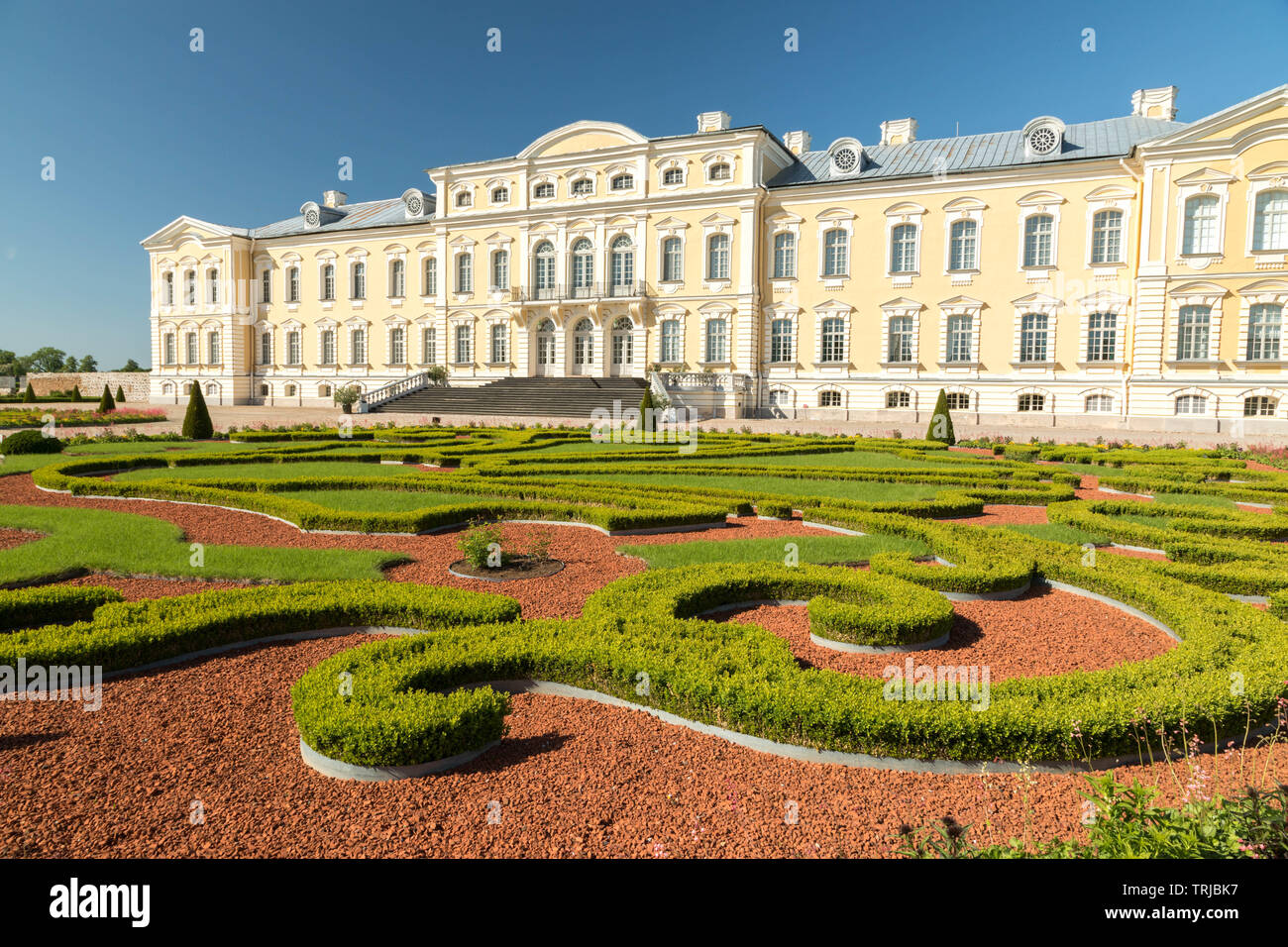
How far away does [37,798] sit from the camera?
3410mm

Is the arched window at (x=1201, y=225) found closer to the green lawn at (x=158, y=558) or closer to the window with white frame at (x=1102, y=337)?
the window with white frame at (x=1102, y=337)

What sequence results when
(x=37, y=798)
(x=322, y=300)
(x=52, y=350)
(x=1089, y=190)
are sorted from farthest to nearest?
(x=52, y=350) < (x=322, y=300) < (x=1089, y=190) < (x=37, y=798)

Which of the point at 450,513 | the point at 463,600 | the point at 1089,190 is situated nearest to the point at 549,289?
the point at 1089,190

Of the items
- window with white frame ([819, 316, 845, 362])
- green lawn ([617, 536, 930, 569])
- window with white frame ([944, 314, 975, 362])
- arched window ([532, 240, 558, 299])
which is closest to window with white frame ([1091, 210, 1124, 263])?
window with white frame ([944, 314, 975, 362])

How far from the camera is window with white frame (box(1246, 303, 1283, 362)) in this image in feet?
92.6

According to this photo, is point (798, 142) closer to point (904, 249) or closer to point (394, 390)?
point (904, 249)

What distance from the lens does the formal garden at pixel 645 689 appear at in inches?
128

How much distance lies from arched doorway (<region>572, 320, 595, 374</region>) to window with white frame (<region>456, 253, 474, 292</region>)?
6.69 meters

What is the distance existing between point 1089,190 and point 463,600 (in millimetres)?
33687

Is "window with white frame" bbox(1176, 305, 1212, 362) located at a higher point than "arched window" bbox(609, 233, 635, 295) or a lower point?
lower

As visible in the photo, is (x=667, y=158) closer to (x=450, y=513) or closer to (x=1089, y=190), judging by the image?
(x=1089, y=190)

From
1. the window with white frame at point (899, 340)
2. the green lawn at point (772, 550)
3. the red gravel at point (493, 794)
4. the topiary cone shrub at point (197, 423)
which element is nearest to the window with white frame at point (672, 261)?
the window with white frame at point (899, 340)

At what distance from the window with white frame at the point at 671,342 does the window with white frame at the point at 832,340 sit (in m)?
6.80

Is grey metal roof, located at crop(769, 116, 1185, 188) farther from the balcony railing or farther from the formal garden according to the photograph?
the formal garden
